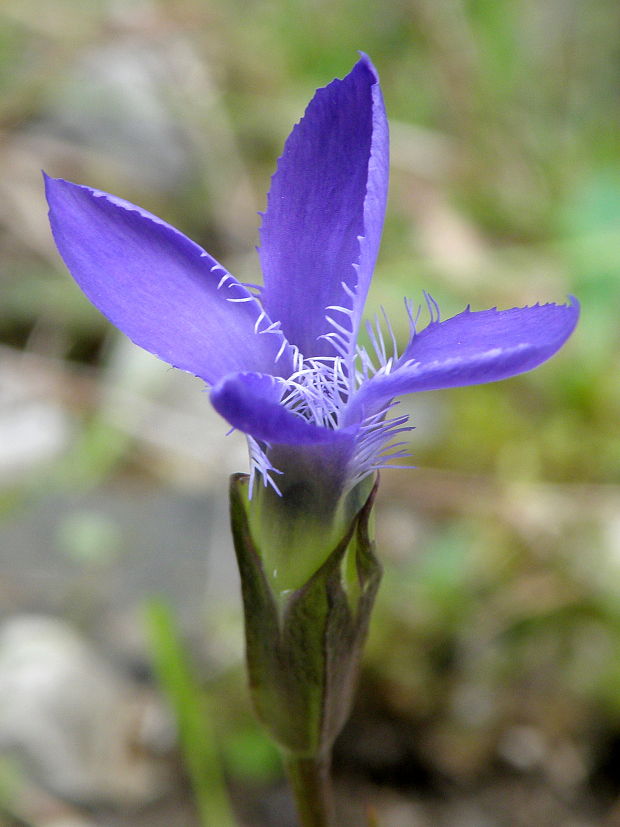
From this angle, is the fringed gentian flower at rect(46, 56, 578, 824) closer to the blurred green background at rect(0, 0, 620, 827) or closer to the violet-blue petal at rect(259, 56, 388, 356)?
the violet-blue petal at rect(259, 56, 388, 356)

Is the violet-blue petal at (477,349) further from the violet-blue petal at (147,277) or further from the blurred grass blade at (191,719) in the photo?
the blurred grass blade at (191,719)

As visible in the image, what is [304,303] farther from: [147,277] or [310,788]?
[310,788]

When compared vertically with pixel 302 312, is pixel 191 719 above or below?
below

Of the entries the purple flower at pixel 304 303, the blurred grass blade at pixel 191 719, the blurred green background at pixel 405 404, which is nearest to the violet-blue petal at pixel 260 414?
the purple flower at pixel 304 303

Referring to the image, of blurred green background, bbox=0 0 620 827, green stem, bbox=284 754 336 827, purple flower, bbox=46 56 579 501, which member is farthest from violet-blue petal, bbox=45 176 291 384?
blurred green background, bbox=0 0 620 827

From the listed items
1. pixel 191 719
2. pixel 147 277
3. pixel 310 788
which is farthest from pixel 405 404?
pixel 147 277

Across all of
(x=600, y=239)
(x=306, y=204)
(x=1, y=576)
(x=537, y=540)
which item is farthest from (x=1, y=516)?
(x=306, y=204)

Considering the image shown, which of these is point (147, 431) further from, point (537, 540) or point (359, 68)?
point (359, 68)
